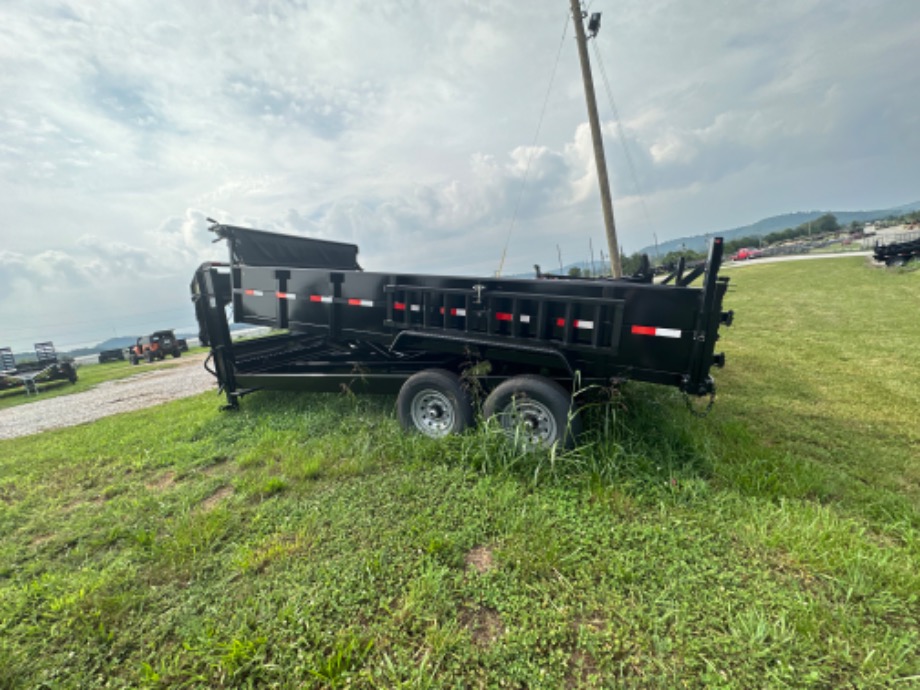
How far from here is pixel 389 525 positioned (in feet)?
8.78

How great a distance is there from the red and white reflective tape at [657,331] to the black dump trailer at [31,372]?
19.1 meters

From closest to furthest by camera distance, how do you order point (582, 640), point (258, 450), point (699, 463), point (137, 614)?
point (582, 640) → point (137, 614) → point (699, 463) → point (258, 450)

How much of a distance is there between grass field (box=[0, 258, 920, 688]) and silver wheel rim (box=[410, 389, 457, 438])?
0.26m

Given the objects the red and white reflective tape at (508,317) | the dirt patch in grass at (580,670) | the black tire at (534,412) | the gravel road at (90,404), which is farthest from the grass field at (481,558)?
the gravel road at (90,404)

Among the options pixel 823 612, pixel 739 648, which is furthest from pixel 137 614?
pixel 823 612

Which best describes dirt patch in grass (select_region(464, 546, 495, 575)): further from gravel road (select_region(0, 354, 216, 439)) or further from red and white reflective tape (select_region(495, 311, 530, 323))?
gravel road (select_region(0, 354, 216, 439))

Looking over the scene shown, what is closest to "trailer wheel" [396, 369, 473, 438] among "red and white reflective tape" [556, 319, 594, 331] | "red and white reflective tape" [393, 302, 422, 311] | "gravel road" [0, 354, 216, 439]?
"red and white reflective tape" [393, 302, 422, 311]

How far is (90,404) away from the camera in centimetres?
977

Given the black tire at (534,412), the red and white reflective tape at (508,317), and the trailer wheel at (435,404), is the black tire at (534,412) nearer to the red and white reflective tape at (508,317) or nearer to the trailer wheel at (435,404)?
the trailer wheel at (435,404)

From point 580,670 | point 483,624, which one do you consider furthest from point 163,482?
point 580,670

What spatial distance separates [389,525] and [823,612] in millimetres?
2382

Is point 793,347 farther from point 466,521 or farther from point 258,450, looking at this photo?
point 258,450

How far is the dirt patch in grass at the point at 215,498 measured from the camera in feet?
10.3

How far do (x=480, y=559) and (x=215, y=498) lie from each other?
242 cm
